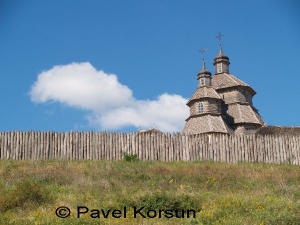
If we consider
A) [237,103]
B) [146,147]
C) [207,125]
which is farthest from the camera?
[237,103]

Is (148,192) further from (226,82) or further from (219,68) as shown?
(219,68)

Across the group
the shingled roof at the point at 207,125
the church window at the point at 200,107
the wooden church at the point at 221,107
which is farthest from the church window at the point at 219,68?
the shingled roof at the point at 207,125

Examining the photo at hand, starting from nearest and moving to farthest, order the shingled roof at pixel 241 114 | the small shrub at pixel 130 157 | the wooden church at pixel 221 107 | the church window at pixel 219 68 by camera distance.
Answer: the small shrub at pixel 130 157 < the wooden church at pixel 221 107 < the shingled roof at pixel 241 114 < the church window at pixel 219 68

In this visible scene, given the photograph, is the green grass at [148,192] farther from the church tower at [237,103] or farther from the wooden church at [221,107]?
the church tower at [237,103]

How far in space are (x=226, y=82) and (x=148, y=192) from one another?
35.8m

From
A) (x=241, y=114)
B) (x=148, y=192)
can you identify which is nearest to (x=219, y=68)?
(x=241, y=114)

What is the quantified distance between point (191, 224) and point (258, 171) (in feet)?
30.3

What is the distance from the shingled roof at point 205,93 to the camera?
38.9 meters

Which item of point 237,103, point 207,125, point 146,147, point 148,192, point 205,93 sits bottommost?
point 148,192

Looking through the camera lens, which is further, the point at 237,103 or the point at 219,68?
the point at 219,68

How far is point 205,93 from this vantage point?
39250 mm

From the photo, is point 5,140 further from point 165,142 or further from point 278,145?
point 278,145

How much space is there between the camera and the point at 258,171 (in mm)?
15469

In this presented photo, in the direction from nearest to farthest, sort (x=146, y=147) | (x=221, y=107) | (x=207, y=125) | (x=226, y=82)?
(x=146, y=147) < (x=207, y=125) < (x=221, y=107) < (x=226, y=82)
